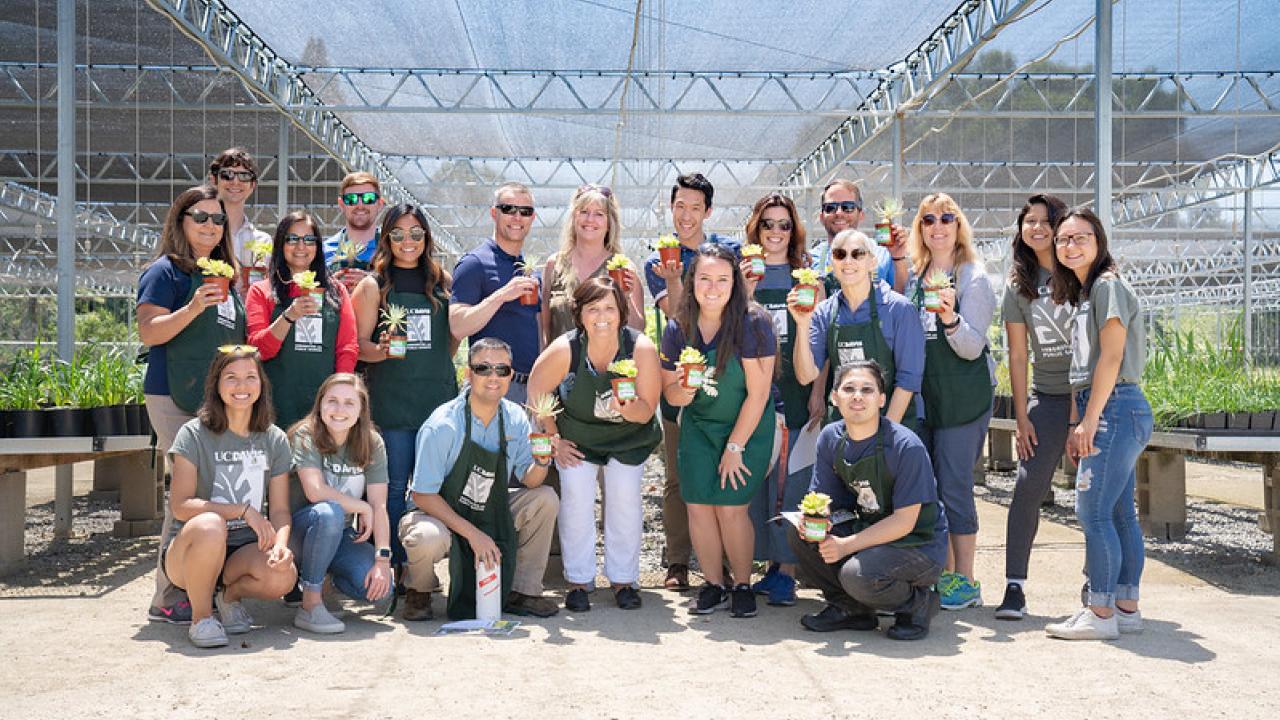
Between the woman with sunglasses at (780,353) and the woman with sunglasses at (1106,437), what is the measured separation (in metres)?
1.09

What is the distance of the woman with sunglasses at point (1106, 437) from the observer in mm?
4023

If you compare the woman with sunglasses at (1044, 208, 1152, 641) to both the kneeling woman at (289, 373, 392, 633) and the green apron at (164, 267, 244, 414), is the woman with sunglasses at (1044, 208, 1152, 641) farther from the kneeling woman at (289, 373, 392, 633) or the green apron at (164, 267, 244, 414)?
the green apron at (164, 267, 244, 414)

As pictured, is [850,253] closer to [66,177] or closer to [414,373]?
[414,373]

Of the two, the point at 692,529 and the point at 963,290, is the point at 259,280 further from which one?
the point at 963,290

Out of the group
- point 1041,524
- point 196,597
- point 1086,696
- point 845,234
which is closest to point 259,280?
point 196,597

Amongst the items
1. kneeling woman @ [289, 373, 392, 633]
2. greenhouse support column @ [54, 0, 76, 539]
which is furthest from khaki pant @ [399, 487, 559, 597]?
greenhouse support column @ [54, 0, 76, 539]

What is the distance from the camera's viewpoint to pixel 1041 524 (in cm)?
760

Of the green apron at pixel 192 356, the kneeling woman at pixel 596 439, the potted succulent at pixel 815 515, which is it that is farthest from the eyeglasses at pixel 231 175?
the potted succulent at pixel 815 515

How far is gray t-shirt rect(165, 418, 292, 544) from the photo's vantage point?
409cm

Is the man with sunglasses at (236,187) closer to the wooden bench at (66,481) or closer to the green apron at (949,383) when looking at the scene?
the wooden bench at (66,481)

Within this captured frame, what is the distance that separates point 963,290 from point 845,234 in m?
0.56

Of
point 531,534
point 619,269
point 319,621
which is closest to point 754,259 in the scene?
point 619,269

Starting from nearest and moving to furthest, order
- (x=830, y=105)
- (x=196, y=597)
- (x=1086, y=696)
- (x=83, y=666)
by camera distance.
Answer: (x=1086, y=696) < (x=83, y=666) < (x=196, y=597) < (x=830, y=105)

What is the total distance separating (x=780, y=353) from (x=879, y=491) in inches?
33.5
